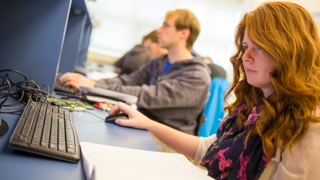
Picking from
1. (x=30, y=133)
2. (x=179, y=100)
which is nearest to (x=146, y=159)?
(x=30, y=133)

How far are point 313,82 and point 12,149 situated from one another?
772mm

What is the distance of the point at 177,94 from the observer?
5.60 ft

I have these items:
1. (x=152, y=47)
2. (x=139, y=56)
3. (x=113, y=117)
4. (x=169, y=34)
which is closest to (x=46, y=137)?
(x=113, y=117)

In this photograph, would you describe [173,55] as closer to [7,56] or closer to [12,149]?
[7,56]

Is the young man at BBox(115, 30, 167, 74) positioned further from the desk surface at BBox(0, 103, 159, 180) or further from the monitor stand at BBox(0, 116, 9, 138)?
the monitor stand at BBox(0, 116, 9, 138)

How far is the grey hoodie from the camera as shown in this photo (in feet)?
5.49

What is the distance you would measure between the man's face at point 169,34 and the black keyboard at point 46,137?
1.31 meters

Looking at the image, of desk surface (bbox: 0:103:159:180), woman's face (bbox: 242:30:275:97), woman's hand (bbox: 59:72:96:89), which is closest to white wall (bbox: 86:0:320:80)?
woman's hand (bbox: 59:72:96:89)

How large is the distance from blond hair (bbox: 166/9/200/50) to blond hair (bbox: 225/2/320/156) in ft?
3.75

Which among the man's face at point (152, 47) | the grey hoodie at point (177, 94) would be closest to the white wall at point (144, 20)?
the man's face at point (152, 47)

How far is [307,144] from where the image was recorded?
723 millimetres

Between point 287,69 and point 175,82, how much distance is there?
0.95 meters

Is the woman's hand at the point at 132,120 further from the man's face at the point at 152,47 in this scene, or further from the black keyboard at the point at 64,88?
the man's face at the point at 152,47

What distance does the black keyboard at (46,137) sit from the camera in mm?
541
